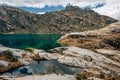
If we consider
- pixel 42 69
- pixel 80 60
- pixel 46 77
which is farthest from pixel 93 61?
pixel 46 77

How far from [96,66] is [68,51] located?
61.9 feet

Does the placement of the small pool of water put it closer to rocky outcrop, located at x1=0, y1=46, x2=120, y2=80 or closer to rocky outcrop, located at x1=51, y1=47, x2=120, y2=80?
rocky outcrop, located at x1=0, y1=46, x2=120, y2=80

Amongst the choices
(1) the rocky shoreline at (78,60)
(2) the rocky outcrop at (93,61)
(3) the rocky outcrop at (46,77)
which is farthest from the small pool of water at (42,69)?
(3) the rocky outcrop at (46,77)

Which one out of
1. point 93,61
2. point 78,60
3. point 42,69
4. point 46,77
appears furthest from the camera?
point 93,61

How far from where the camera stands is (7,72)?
65.3m


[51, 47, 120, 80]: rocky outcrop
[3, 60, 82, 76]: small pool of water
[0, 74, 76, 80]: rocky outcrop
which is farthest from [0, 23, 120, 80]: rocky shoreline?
[0, 74, 76, 80]: rocky outcrop

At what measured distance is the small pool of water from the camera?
65444 millimetres

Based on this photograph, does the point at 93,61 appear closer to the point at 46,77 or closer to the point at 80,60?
the point at 80,60

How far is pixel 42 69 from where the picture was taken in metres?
69.2

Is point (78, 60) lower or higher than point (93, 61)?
higher

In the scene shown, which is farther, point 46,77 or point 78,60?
point 78,60

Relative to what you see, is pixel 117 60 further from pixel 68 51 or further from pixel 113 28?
pixel 113 28

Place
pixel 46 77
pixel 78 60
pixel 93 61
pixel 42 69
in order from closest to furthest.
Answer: pixel 46 77, pixel 42 69, pixel 78 60, pixel 93 61

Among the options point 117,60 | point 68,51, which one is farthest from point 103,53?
point 68,51
